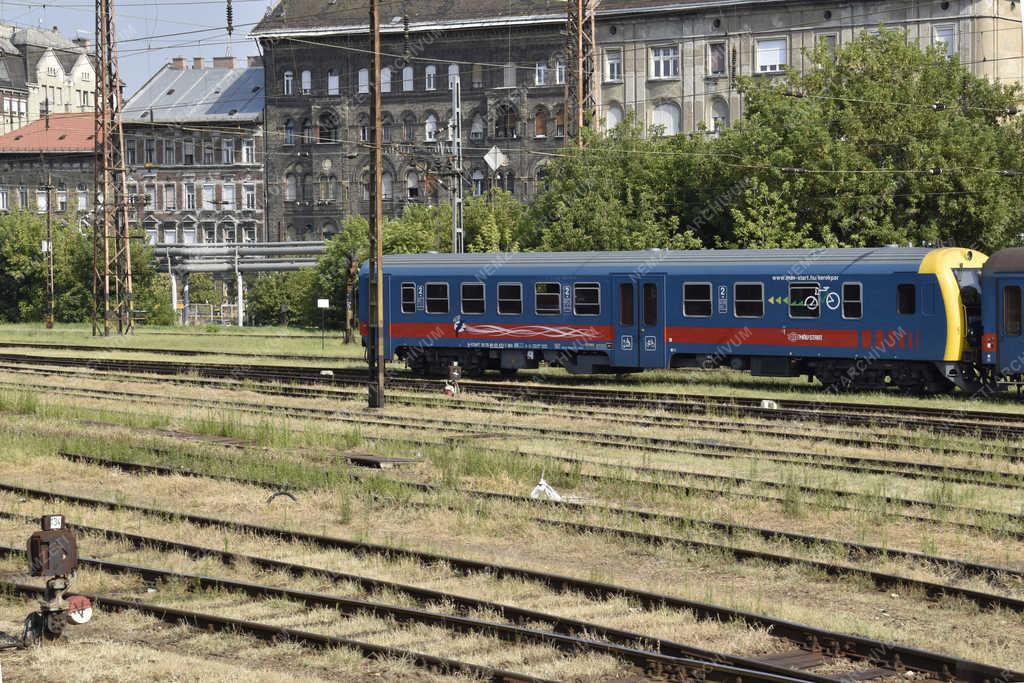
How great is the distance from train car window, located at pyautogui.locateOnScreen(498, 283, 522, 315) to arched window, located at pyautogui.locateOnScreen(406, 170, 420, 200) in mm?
53510

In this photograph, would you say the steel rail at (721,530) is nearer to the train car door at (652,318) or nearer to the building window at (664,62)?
the train car door at (652,318)

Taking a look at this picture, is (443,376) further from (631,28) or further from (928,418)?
(631,28)

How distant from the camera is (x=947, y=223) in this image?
4119 centimetres

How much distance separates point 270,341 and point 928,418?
1376 inches

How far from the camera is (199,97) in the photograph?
313 feet

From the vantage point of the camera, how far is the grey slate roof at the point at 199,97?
92.1 m

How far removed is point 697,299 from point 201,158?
226 ft

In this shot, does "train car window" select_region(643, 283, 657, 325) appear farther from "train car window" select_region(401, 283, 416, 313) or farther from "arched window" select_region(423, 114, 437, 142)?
"arched window" select_region(423, 114, 437, 142)

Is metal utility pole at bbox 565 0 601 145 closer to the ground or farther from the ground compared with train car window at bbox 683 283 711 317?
farther from the ground

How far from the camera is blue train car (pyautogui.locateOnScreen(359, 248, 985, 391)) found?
2816 centimetres

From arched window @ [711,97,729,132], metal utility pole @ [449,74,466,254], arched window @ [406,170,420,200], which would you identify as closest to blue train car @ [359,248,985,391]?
metal utility pole @ [449,74,466,254]

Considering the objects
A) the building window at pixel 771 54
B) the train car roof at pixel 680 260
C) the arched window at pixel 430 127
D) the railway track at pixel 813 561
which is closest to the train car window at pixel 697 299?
the train car roof at pixel 680 260

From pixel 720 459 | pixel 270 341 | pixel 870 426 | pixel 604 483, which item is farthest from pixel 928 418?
pixel 270 341

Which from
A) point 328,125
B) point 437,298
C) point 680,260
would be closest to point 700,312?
point 680,260
